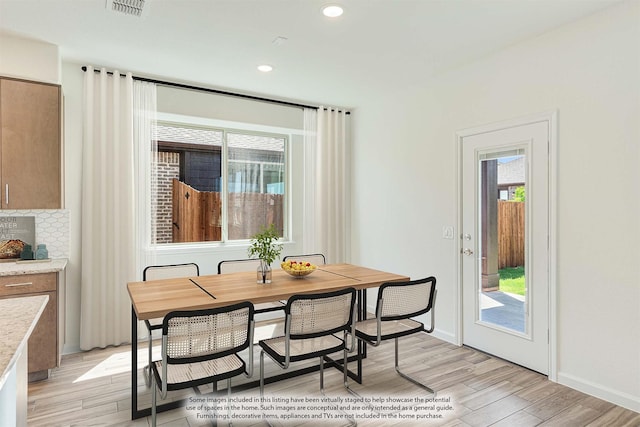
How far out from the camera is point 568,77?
2832mm

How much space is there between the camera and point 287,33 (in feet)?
9.70

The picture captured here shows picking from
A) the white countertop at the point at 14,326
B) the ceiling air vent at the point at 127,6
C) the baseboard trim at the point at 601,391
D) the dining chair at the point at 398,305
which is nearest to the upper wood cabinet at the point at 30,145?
the ceiling air vent at the point at 127,6

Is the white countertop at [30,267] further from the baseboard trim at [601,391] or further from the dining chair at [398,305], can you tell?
the baseboard trim at [601,391]

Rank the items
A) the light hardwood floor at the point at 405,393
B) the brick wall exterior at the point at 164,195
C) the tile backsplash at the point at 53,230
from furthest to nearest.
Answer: the brick wall exterior at the point at 164,195, the tile backsplash at the point at 53,230, the light hardwood floor at the point at 405,393

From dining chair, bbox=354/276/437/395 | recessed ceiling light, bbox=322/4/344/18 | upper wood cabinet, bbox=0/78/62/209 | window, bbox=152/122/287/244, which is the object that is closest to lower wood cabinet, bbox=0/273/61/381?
upper wood cabinet, bbox=0/78/62/209

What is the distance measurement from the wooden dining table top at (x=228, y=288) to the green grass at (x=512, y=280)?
1.01 meters

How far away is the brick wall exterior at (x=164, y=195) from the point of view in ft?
14.1

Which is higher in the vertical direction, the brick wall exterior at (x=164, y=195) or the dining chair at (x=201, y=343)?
the brick wall exterior at (x=164, y=195)

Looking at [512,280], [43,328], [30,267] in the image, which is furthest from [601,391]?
[30,267]

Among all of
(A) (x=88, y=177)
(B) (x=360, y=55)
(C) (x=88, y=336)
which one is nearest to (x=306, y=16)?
(B) (x=360, y=55)

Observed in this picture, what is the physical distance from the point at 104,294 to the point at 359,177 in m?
3.31

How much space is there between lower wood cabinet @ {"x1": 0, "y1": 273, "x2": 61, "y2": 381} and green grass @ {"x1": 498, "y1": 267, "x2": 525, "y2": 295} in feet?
12.4

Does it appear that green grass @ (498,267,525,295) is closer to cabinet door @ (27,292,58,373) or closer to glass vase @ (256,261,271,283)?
glass vase @ (256,261,271,283)

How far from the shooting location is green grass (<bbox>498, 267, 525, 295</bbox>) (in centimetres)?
320
